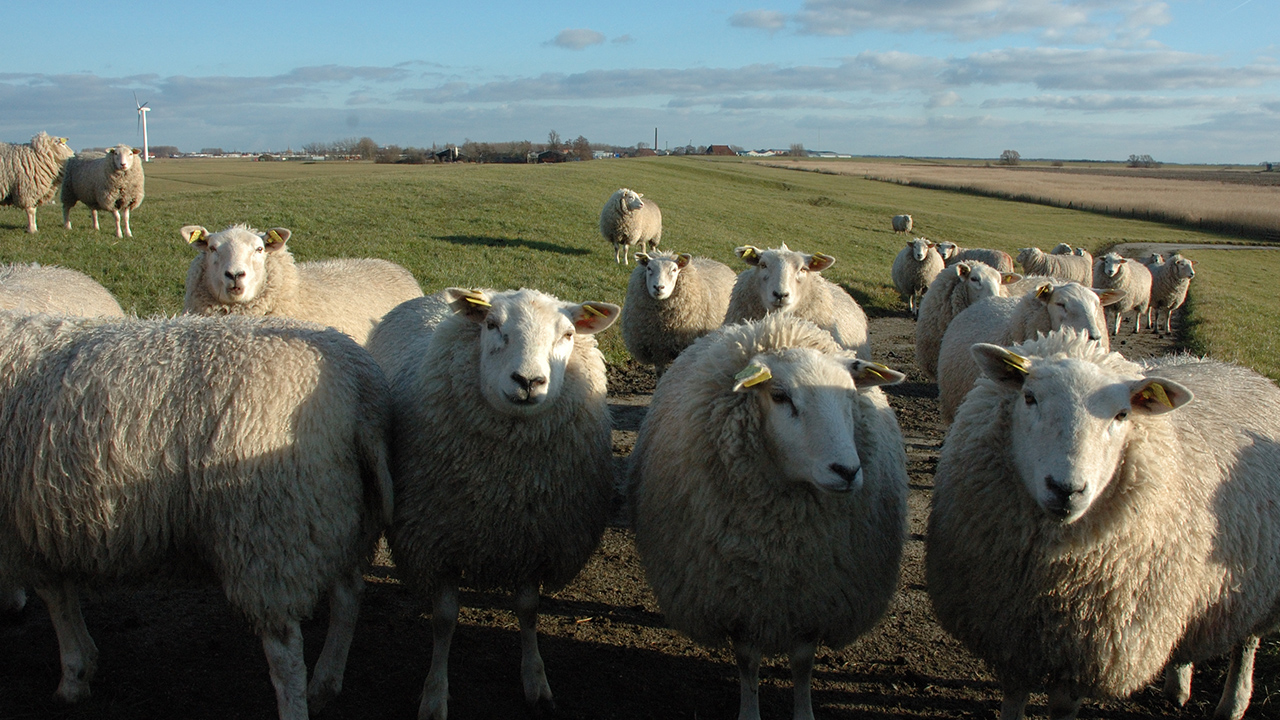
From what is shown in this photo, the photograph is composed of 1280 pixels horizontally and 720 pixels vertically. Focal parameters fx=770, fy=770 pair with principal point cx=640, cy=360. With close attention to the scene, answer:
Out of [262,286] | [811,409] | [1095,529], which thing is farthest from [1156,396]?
[262,286]

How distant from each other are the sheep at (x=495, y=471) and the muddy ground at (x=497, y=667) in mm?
385

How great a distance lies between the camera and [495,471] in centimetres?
398

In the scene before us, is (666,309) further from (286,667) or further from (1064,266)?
(1064,266)

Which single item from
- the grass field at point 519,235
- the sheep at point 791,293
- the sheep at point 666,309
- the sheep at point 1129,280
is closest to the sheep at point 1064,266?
the sheep at point 1129,280

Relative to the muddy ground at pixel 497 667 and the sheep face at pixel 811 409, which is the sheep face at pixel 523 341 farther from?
the muddy ground at pixel 497 667

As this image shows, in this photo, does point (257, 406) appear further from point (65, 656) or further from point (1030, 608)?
point (1030, 608)

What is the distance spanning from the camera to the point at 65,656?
378cm

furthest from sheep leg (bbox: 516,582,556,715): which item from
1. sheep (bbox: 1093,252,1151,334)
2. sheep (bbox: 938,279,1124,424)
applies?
sheep (bbox: 1093,252,1151,334)

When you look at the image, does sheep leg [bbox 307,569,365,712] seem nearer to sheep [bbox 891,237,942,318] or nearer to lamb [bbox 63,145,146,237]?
lamb [bbox 63,145,146,237]

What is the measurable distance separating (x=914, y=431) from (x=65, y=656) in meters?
7.87

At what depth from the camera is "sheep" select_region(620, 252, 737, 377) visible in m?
9.53

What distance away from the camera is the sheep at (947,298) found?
9.17m

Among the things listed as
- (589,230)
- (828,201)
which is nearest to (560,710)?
(589,230)

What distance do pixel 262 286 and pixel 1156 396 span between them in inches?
234
